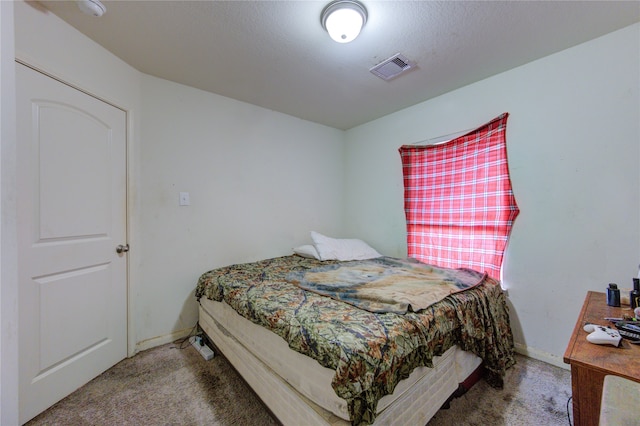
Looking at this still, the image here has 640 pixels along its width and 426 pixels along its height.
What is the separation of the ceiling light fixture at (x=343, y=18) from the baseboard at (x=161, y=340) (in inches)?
104

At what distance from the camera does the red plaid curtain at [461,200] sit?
216cm

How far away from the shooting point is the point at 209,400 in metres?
1.53

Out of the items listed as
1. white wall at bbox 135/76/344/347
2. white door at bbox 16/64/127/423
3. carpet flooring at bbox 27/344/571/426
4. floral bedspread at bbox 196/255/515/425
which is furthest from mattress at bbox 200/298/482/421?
white door at bbox 16/64/127/423

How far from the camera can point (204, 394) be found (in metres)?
1.59

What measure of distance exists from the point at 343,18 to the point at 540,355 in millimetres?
2735

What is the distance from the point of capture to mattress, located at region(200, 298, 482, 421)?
103 centimetres

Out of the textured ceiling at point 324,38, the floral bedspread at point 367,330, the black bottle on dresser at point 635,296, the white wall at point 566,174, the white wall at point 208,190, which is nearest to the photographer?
the floral bedspread at point 367,330

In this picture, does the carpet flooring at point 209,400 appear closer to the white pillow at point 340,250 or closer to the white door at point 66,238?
the white door at point 66,238

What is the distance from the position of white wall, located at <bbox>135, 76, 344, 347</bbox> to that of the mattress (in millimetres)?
742

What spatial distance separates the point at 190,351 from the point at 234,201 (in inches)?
54.6

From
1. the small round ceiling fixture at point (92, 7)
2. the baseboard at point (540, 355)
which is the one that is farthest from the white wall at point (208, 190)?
the baseboard at point (540, 355)

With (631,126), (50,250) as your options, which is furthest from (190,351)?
(631,126)

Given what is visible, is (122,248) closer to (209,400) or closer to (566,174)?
(209,400)

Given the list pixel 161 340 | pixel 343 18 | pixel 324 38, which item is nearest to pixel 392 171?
pixel 324 38
